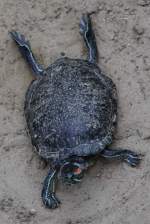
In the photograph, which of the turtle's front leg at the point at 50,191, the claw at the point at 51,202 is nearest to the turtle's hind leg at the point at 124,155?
the turtle's front leg at the point at 50,191

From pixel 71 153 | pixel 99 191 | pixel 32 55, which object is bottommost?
pixel 99 191

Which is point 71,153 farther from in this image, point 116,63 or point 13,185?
point 116,63

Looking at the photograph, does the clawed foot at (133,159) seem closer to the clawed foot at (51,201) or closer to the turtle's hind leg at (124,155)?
the turtle's hind leg at (124,155)

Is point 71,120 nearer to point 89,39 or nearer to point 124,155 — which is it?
point 124,155

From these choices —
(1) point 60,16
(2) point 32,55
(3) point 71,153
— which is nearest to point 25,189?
(3) point 71,153

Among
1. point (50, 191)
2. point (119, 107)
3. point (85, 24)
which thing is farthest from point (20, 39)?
point (50, 191)

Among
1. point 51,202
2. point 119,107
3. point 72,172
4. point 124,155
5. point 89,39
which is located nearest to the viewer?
point 72,172
